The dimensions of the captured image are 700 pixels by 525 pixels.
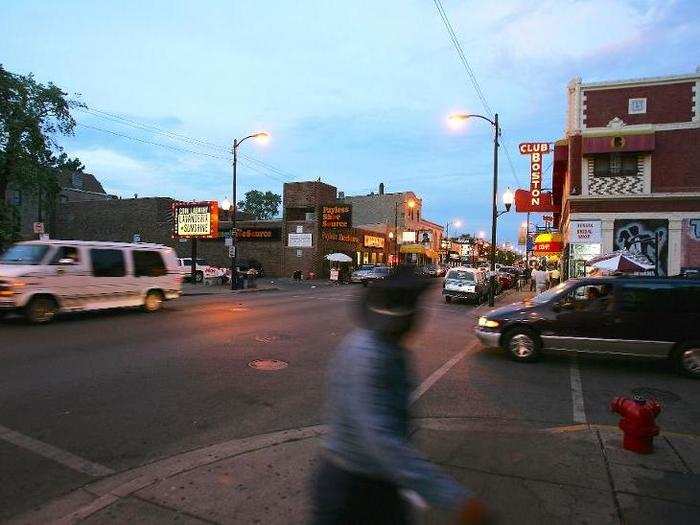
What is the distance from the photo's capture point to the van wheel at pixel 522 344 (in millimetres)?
9719

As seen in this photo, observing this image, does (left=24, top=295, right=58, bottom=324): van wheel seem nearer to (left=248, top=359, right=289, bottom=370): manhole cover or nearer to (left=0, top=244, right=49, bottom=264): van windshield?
(left=0, top=244, right=49, bottom=264): van windshield

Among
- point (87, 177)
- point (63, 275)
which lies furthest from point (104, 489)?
point (87, 177)

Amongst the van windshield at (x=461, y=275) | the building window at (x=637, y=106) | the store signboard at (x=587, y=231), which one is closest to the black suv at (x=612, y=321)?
the van windshield at (x=461, y=275)

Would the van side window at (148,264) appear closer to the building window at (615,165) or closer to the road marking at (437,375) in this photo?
the road marking at (437,375)

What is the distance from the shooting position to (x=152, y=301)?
1606 centimetres

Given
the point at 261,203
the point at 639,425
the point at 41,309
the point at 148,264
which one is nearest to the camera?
the point at 639,425

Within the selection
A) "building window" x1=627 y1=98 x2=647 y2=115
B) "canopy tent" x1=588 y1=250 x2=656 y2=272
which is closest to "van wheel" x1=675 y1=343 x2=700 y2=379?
"canopy tent" x1=588 y1=250 x2=656 y2=272

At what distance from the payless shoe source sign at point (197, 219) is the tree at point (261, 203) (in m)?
65.7

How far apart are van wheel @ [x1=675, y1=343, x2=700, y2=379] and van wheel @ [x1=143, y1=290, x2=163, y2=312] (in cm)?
1391

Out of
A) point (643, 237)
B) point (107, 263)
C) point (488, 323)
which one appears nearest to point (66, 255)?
point (107, 263)

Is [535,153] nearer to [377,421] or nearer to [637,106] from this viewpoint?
[637,106]

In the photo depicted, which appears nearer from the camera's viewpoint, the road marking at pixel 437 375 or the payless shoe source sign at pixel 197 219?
the road marking at pixel 437 375

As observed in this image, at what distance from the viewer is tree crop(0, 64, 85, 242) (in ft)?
82.8

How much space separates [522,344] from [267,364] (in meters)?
4.84
